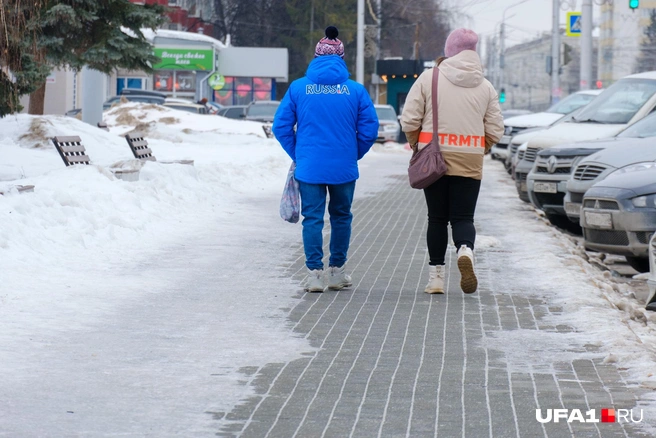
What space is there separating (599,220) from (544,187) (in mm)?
3611

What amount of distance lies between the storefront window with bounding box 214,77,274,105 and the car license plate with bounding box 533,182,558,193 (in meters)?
48.2

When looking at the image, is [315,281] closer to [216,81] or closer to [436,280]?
[436,280]

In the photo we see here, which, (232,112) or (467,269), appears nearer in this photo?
(467,269)

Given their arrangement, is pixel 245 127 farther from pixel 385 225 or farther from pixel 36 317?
pixel 36 317

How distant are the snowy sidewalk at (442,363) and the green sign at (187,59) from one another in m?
45.7

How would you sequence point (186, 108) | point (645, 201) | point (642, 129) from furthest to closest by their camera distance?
point (186, 108), point (642, 129), point (645, 201)

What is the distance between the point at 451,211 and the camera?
25.8 ft

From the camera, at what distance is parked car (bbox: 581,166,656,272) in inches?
375

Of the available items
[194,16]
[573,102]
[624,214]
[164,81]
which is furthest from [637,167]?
[194,16]

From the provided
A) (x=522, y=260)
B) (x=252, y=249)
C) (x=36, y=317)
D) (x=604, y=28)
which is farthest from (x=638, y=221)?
Result: (x=604, y=28)

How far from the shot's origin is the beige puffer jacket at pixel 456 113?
303 inches

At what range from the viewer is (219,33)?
255 feet

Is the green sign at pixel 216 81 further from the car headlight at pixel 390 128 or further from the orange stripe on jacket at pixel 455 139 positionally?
the orange stripe on jacket at pixel 455 139

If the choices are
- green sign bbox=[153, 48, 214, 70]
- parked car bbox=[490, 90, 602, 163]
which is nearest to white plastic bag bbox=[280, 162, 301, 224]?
parked car bbox=[490, 90, 602, 163]
